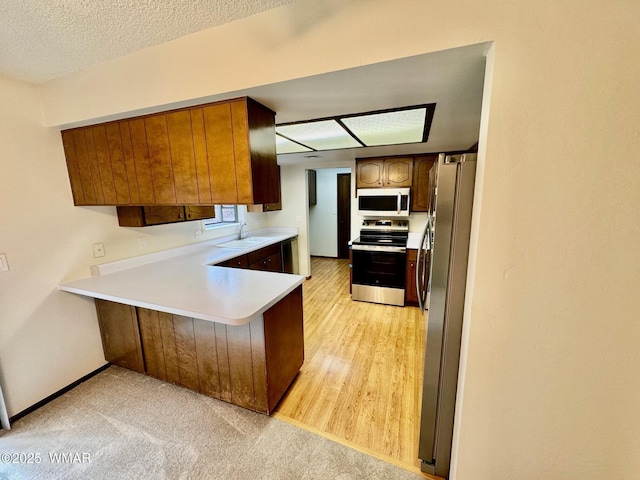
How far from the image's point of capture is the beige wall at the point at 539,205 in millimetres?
796

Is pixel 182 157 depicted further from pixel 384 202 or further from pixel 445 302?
pixel 384 202

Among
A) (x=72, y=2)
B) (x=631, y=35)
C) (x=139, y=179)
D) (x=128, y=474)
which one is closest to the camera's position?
(x=631, y=35)

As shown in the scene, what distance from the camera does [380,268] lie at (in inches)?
139

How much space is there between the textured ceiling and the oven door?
284cm

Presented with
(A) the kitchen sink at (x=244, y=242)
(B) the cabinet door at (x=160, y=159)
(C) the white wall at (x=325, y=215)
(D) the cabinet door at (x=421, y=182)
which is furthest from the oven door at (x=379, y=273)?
(C) the white wall at (x=325, y=215)

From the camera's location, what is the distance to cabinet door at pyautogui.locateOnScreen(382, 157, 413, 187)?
3.49m

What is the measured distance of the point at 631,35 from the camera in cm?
74

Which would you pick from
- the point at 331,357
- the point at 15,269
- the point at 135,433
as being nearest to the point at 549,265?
the point at 331,357

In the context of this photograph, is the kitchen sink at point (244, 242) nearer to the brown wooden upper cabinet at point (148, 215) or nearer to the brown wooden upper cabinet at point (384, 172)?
the brown wooden upper cabinet at point (148, 215)

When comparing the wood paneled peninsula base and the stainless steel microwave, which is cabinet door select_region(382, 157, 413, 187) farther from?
the wood paneled peninsula base

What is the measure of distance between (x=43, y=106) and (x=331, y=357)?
10.1 feet

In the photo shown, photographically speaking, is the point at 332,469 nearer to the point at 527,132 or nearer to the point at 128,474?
the point at 128,474

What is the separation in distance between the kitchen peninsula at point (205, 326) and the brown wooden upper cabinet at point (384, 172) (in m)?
2.28

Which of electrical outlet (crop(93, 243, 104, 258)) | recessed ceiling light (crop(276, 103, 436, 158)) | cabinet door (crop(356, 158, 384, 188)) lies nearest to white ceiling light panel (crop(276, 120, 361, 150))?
recessed ceiling light (crop(276, 103, 436, 158))
